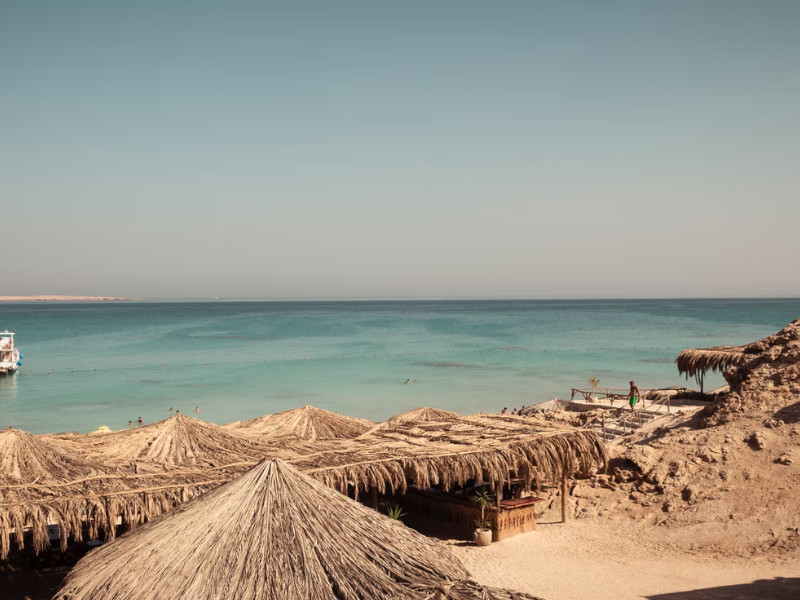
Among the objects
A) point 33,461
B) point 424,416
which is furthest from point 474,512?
point 33,461

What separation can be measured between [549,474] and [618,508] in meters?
2.15

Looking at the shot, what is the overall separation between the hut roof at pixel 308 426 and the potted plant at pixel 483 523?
3666mm

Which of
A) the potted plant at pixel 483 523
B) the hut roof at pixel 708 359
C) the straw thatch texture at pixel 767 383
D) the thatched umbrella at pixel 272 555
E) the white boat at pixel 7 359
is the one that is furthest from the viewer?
the white boat at pixel 7 359

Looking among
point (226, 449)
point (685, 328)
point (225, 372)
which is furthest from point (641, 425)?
point (685, 328)

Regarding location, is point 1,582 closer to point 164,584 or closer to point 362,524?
point 164,584

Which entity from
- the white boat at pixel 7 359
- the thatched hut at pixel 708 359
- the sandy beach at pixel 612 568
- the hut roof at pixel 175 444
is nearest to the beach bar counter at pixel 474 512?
the sandy beach at pixel 612 568

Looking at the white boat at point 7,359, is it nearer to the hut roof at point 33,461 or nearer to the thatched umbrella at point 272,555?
the hut roof at point 33,461

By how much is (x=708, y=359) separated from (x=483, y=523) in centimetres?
1307

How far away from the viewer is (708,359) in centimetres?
2177

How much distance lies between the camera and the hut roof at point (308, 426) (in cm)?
1473

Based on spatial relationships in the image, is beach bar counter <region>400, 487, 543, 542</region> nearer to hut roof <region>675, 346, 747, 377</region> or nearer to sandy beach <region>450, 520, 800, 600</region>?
sandy beach <region>450, 520, 800, 600</region>

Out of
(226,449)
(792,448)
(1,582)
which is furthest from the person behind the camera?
(792,448)

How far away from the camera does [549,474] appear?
1239 centimetres

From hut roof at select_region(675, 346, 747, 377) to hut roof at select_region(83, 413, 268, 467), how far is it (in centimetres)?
1625
